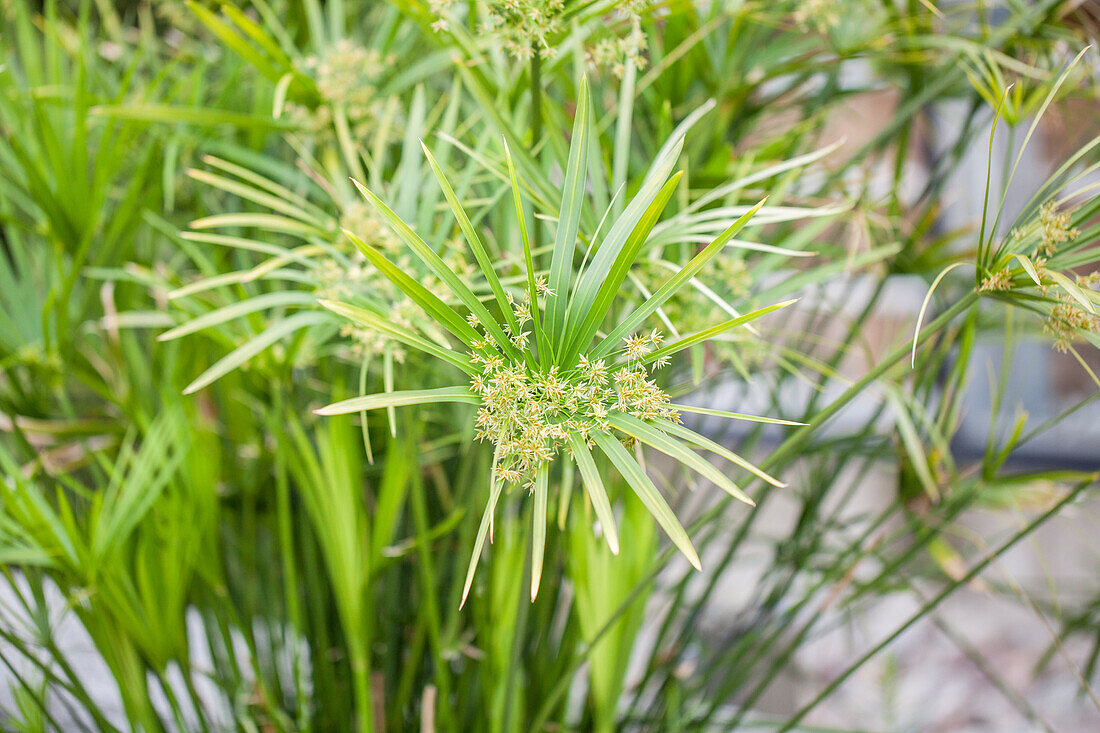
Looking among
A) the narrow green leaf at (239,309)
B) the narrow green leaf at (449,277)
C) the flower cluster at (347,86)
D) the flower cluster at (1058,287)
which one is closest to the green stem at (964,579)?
the flower cluster at (1058,287)

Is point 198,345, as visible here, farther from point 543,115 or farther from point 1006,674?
point 1006,674

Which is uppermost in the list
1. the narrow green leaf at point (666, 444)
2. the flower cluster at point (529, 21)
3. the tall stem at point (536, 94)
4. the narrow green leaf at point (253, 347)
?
the flower cluster at point (529, 21)

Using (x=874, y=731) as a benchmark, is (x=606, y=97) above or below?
above

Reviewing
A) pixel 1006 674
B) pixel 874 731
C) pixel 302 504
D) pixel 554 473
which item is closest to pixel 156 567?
pixel 302 504

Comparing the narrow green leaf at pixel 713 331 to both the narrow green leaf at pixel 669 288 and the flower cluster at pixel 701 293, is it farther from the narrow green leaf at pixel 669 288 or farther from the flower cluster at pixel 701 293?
the flower cluster at pixel 701 293

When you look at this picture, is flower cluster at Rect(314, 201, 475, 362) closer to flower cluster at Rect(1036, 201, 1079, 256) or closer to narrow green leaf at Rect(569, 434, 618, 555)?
narrow green leaf at Rect(569, 434, 618, 555)

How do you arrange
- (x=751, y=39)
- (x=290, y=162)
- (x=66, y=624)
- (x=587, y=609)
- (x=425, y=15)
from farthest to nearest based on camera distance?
(x=66, y=624) → (x=290, y=162) → (x=751, y=39) → (x=587, y=609) → (x=425, y=15)

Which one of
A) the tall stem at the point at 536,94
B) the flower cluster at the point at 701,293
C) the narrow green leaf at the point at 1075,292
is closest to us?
the narrow green leaf at the point at 1075,292
